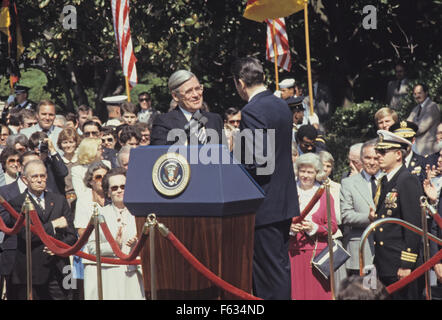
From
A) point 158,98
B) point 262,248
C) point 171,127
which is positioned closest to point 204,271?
point 262,248

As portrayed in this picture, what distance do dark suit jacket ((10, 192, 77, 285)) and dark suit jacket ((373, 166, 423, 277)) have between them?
3.02m

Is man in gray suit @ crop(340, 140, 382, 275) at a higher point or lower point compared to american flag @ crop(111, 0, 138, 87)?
lower

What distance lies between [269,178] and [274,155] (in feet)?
0.61

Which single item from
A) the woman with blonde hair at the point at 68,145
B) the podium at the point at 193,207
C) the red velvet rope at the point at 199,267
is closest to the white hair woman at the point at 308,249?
the podium at the point at 193,207

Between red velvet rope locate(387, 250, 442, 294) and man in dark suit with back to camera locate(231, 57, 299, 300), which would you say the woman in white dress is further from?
red velvet rope locate(387, 250, 442, 294)

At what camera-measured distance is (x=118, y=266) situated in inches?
323

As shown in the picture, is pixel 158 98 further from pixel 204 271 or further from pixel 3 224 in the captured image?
pixel 204 271

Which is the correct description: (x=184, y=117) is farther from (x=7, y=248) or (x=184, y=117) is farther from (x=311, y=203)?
(x=7, y=248)

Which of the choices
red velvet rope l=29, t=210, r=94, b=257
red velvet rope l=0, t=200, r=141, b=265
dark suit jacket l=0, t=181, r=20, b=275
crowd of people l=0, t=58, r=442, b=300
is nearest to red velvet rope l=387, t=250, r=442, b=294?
crowd of people l=0, t=58, r=442, b=300

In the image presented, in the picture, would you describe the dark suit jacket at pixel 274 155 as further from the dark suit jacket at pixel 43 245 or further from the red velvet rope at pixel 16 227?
the dark suit jacket at pixel 43 245

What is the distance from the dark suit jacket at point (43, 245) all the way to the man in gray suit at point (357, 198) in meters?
2.72

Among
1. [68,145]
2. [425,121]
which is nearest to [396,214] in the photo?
[68,145]

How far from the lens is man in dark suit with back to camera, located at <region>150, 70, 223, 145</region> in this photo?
24.6 feet

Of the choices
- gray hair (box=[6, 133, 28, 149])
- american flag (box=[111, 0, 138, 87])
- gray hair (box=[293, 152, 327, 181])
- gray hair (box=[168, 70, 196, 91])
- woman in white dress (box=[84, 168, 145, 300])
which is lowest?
woman in white dress (box=[84, 168, 145, 300])
